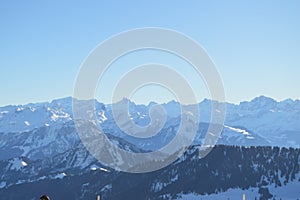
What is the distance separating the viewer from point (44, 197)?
24312 millimetres

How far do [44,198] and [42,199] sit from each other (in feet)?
0.37

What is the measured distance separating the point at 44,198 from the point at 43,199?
0.21 ft

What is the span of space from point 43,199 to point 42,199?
2.4 inches

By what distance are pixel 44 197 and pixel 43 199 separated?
10cm

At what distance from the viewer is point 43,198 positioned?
24297mm

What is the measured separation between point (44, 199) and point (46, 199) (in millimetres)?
275

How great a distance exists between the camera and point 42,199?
2422 centimetres

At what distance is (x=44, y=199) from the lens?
2423cm

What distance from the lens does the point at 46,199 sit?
24.0 metres

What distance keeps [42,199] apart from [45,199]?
171 millimetres

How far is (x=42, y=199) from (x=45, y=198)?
162mm

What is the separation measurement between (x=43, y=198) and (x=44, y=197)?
62 mm

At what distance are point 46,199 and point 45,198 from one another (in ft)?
0.62

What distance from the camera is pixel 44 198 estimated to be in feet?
79.7
